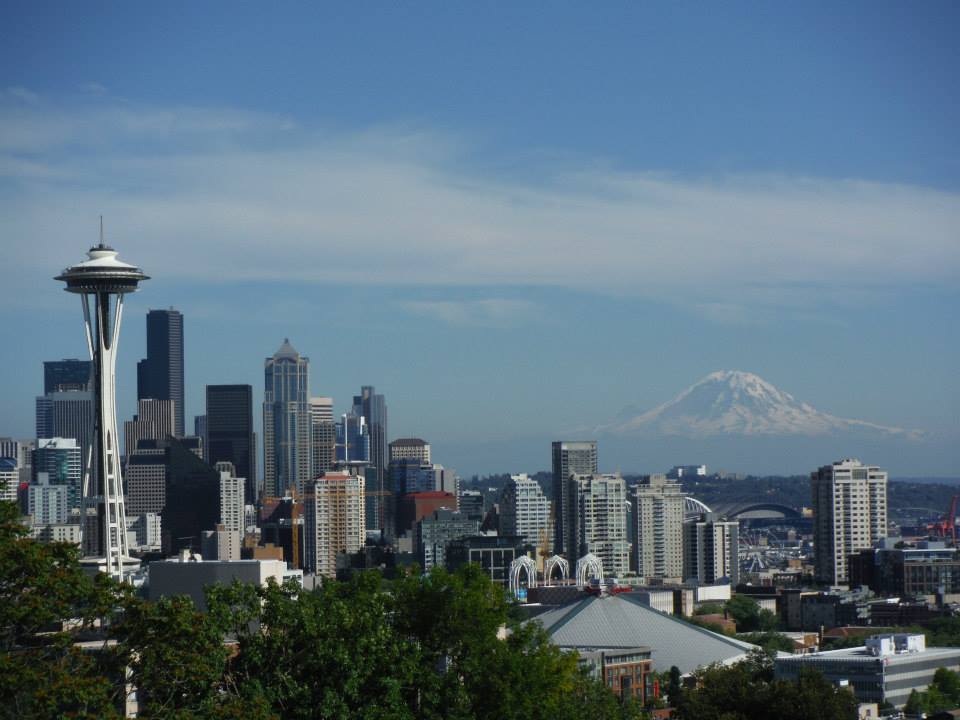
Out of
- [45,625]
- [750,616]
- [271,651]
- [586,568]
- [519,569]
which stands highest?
[45,625]

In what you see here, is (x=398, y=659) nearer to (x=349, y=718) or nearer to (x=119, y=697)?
(x=349, y=718)

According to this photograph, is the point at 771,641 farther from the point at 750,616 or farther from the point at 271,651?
the point at 271,651

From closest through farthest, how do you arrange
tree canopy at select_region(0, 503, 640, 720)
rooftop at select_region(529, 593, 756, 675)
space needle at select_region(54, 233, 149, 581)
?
tree canopy at select_region(0, 503, 640, 720) < space needle at select_region(54, 233, 149, 581) < rooftop at select_region(529, 593, 756, 675)

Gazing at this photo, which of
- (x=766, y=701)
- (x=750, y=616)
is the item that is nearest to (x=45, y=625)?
(x=766, y=701)

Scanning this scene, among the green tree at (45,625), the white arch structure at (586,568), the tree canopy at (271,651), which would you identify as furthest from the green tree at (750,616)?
the green tree at (45,625)

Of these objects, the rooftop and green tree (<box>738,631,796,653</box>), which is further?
green tree (<box>738,631,796,653</box>)

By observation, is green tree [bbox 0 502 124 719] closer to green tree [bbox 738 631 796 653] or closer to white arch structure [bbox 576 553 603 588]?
green tree [bbox 738 631 796 653]

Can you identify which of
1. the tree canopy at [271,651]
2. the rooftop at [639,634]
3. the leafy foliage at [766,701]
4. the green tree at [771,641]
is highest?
the tree canopy at [271,651]

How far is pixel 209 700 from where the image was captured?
3491 centimetres

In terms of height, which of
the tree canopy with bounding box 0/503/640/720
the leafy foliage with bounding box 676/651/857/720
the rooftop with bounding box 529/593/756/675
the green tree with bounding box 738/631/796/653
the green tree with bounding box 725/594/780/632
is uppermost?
the tree canopy with bounding box 0/503/640/720

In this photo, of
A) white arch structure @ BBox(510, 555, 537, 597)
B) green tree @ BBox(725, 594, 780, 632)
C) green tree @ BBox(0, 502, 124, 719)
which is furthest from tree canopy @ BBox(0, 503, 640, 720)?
white arch structure @ BBox(510, 555, 537, 597)

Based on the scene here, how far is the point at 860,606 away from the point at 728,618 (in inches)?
455

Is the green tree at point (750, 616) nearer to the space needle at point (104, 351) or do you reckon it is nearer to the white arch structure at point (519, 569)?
the white arch structure at point (519, 569)

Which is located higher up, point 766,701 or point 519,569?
point 766,701
